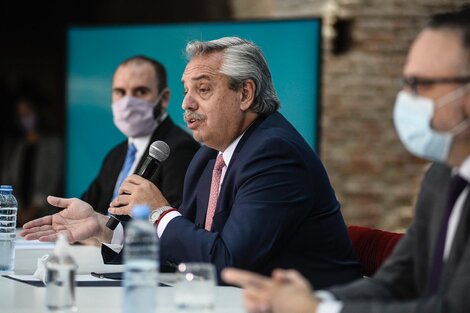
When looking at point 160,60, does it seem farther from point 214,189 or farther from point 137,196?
point 137,196

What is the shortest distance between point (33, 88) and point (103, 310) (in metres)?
7.02

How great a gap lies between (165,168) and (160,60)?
6.02 ft

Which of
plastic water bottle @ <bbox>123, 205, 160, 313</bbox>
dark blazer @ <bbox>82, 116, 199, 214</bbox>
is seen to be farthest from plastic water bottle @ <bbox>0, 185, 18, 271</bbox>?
plastic water bottle @ <bbox>123, 205, 160, 313</bbox>

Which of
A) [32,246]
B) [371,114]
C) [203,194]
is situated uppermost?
[371,114]

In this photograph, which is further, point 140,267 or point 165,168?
point 165,168

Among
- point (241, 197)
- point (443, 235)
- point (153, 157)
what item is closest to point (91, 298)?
point (241, 197)

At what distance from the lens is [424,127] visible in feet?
6.70

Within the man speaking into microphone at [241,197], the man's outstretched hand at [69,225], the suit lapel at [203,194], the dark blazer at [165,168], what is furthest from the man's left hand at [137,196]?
the dark blazer at [165,168]

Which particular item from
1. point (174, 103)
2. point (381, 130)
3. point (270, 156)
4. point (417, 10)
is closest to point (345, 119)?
point (381, 130)

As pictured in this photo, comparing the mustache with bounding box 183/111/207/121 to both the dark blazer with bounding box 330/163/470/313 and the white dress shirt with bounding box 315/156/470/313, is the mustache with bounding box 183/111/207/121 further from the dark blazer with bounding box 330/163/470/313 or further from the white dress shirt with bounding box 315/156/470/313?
the white dress shirt with bounding box 315/156/470/313

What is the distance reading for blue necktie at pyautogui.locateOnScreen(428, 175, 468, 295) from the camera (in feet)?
6.85

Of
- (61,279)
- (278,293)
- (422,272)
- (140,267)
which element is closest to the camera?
(278,293)

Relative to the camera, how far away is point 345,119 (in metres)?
6.57

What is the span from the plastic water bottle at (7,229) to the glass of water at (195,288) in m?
1.34
